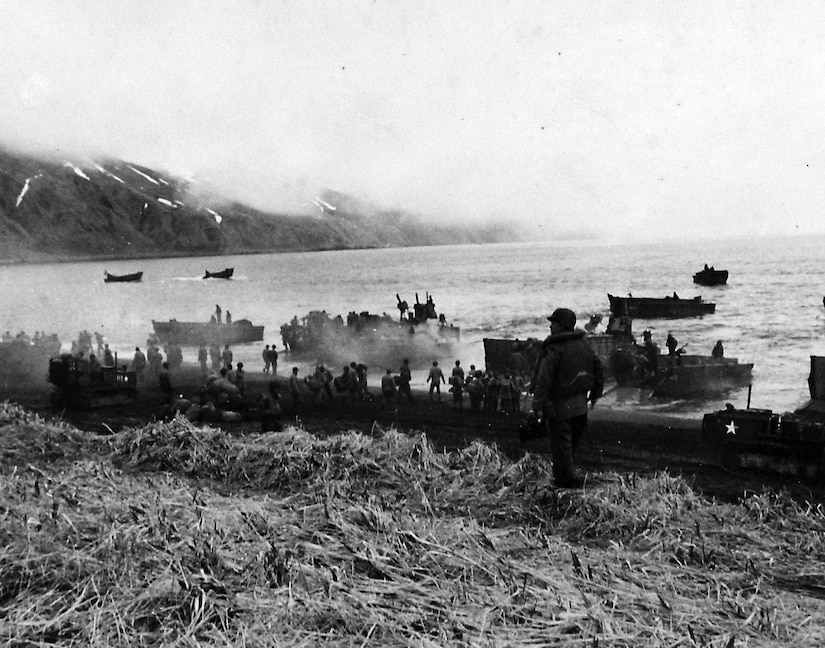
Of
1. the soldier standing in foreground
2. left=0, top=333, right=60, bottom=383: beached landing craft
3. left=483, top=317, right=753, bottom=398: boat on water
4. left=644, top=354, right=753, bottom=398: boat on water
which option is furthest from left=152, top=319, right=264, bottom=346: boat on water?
the soldier standing in foreground

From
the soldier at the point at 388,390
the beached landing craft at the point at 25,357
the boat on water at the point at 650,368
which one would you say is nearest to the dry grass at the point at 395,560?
the soldier at the point at 388,390

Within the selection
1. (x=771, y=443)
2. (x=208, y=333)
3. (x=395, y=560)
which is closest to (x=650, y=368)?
(x=771, y=443)

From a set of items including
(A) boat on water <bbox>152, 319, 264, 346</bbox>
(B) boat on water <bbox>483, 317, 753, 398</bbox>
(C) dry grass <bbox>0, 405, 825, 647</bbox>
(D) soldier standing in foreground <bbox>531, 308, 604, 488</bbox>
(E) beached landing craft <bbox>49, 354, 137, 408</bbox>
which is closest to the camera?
(C) dry grass <bbox>0, 405, 825, 647</bbox>

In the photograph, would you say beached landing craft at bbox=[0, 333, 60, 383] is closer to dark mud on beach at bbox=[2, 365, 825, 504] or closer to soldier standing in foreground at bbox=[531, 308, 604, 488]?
dark mud on beach at bbox=[2, 365, 825, 504]

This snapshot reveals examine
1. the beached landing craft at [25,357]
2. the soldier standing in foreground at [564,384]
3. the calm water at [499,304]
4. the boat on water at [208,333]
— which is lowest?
the calm water at [499,304]

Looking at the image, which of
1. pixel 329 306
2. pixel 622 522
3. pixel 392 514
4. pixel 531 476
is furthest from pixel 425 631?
pixel 329 306

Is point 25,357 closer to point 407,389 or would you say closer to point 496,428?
point 407,389

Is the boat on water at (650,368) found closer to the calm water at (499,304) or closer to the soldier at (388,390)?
the calm water at (499,304)
